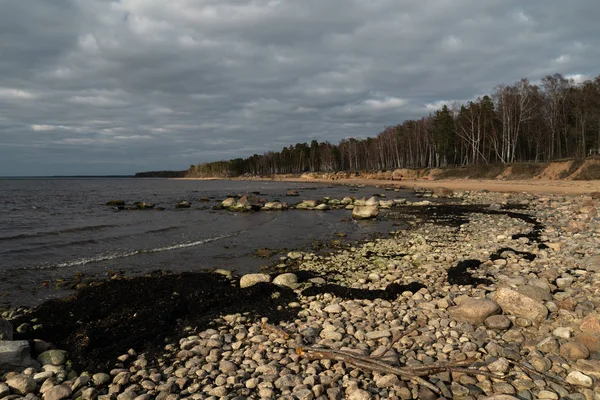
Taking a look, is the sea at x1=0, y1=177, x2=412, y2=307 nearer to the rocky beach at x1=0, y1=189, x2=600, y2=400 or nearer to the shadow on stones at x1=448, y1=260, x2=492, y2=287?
the rocky beach at x1=0, y1=189, x2=600, y2=400

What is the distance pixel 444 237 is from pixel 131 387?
1423 cm

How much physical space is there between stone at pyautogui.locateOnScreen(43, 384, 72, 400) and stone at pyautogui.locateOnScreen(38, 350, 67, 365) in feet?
3.46

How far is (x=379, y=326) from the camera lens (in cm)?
686

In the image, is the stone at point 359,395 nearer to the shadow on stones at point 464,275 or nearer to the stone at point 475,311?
the stone at point 475,311

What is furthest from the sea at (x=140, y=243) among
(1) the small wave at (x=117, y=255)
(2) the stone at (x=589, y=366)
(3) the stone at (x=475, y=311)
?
(2) the stone at (x=589, y=366)

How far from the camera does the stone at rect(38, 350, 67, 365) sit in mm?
5819

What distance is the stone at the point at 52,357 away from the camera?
5.82 meters

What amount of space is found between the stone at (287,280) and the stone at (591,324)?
6.15m

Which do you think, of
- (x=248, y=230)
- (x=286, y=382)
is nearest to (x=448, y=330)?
(x=286, y=382)

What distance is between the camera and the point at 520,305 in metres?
6.69

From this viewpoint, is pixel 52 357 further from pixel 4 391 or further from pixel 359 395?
pixel 359 395

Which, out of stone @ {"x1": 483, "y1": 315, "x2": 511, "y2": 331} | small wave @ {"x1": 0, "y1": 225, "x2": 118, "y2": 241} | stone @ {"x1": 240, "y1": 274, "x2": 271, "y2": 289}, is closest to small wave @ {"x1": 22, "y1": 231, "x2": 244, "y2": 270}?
stone @ {"x1": 240, "y1": 274, "x2": 271, "y2": 289}

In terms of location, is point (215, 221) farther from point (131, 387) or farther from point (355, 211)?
point (131, 387)

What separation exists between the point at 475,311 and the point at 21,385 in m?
7.45
